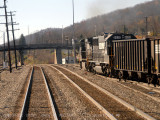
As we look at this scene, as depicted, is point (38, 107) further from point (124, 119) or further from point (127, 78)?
point (127, 78)

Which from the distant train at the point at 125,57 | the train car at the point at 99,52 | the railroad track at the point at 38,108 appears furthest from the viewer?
A: the train car at the point at 99,52

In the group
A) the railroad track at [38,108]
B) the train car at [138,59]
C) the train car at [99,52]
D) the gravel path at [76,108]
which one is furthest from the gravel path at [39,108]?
the train car at [99,52]

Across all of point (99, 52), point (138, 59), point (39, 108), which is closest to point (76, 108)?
point (39, 108)

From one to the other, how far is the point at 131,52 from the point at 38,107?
8917mm

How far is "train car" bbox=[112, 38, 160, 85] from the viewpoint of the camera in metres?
15.6

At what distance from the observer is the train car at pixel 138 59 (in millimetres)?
15619

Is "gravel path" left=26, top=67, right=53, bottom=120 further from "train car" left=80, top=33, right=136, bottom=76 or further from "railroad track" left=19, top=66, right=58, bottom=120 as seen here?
"train car" left=80, top=33, right=136, bottom=76

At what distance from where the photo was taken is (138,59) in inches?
669

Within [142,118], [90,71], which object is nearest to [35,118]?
[142,118]

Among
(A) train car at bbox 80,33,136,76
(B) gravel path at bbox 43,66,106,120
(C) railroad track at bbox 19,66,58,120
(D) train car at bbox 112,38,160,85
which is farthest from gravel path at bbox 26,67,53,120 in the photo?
(A) train car at bbox 80,33,136,76

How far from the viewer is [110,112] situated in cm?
974

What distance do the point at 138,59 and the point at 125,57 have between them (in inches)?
68.9

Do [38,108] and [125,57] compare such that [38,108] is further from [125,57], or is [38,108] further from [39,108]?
[125,57]

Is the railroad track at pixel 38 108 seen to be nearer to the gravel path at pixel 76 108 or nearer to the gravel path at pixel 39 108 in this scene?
the gravel path at pixel 39 108
